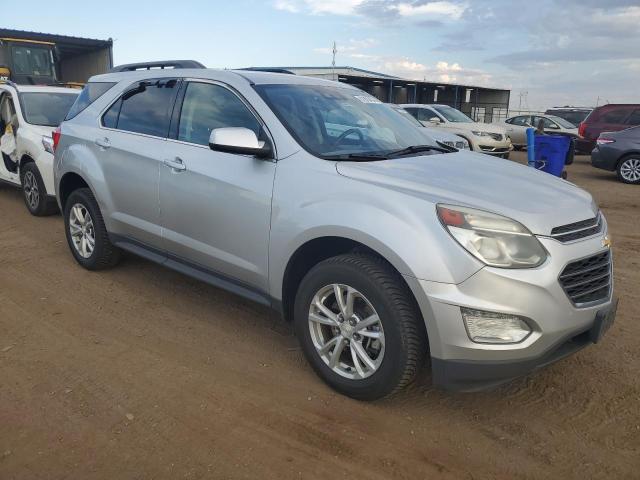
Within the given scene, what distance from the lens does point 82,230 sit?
510cm

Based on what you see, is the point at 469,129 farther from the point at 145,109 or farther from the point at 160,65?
the point at 145,109

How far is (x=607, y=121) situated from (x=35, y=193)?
584 inches

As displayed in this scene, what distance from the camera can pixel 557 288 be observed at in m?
2.60

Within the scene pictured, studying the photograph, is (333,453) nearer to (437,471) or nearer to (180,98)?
(437,471)

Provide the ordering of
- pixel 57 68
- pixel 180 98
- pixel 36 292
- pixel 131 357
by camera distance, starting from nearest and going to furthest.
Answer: pixel 131 357 < pixel 180 98 < pixel 36 292 < pixel 57 68

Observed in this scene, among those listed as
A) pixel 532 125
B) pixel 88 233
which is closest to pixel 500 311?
pixel 88 233

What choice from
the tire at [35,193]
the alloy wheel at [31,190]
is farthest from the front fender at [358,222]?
the alloy wheel at [31,190]

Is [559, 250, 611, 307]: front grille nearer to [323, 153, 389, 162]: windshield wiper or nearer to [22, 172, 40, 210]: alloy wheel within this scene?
[323, 153, 389, 162]: windshield wiper

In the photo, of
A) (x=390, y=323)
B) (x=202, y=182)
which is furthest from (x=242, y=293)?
(x=390, y=323)

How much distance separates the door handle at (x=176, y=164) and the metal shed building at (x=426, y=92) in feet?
87.6

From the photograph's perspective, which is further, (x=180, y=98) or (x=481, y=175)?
(x=180, y=98)

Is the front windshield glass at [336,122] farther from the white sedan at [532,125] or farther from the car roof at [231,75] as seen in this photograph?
the white sedan at [532,125]

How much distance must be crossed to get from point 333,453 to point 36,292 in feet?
10.5

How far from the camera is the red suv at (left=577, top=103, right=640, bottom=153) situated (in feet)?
49.4
